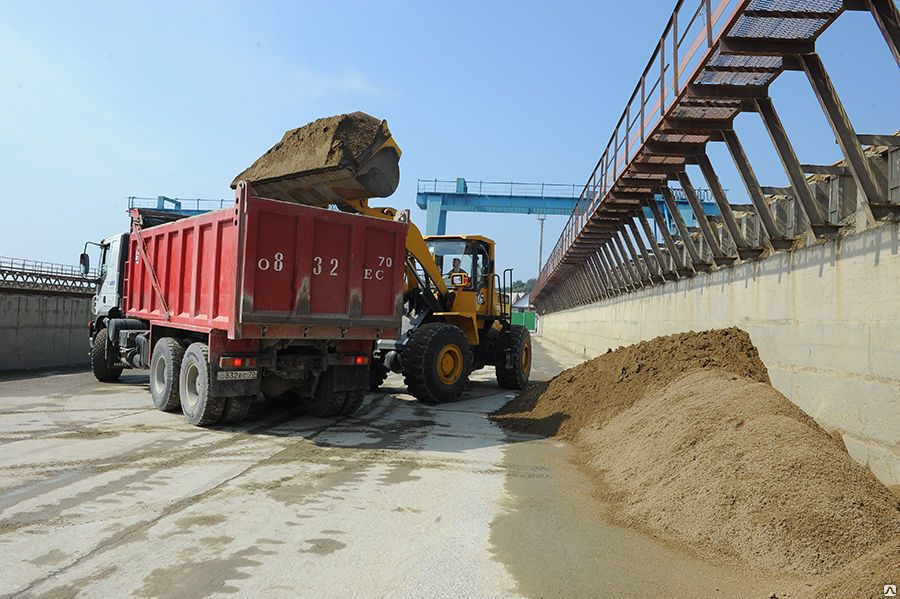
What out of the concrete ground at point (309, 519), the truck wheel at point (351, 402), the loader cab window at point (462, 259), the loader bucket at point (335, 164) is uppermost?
the loader bucket at point (335, 164)

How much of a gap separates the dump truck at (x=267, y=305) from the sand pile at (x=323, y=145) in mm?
1030

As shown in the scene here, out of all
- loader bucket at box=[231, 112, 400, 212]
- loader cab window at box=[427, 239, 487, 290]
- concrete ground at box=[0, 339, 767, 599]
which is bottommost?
concrete ground at box=[0, 339, 767, 599]

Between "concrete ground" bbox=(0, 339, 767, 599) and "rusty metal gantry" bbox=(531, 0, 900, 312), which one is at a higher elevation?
"rusty metal gantry" bbox=(531, 0, 900, 312)

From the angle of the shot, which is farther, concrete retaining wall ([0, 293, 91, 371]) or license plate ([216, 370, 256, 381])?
concrete retaining wall ([0, 293, 91, 371])

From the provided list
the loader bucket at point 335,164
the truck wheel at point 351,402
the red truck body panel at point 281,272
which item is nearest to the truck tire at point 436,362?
the truck wheel at point 351,402

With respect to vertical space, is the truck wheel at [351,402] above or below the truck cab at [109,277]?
below

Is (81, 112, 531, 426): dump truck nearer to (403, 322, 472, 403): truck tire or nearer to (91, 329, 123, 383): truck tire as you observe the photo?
(403, 322, 472, 403): truck tire

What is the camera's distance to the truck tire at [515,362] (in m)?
13.4

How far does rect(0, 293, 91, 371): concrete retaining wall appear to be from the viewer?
15562 millimetres

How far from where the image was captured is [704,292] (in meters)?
10.2

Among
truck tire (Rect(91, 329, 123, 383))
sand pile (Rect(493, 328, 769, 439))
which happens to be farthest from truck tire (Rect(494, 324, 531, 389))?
truck tire (Rect(91, 329, 123, 383))

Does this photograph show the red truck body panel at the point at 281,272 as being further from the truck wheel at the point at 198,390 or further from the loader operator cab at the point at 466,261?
the loader operator cab at the point at 466,261

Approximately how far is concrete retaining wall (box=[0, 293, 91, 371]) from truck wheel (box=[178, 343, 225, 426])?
10366 millimetres

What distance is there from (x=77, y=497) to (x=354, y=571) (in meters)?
2.79
